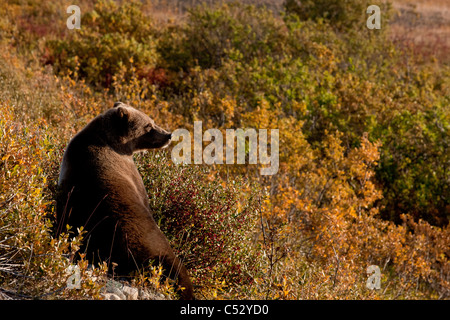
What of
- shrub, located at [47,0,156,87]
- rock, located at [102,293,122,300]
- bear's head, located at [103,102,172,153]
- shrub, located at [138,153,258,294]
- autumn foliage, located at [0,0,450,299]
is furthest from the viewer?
shrub, located at [47,0,156,87]

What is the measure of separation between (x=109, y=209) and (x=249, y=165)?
19.9 feet

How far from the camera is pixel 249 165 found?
991 cm

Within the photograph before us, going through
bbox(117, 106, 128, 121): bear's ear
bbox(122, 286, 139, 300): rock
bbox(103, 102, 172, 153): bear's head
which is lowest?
bbox(122, 286, 139, 300): rock

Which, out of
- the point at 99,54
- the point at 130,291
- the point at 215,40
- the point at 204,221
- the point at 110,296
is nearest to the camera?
the point at 110,296

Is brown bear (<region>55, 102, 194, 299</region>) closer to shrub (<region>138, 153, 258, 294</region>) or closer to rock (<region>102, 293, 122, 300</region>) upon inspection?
rock (<region>102, 293, 122, 300</region>)

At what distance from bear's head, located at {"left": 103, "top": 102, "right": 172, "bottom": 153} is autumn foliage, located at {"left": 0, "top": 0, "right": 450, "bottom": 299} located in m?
0.40

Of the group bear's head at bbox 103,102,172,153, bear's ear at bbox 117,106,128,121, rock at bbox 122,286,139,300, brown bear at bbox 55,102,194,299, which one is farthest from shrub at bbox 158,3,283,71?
rock at bbox 122,286,139,300

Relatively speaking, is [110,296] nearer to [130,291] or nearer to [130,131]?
[130,291]

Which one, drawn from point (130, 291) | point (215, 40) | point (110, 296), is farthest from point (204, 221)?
point (215, 40)

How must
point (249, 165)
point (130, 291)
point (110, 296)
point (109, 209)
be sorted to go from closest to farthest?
point (110, 296), point (130, 291), point (109, 209), point (249, 165)

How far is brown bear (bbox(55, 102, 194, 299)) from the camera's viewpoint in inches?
156

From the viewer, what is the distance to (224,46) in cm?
1845
